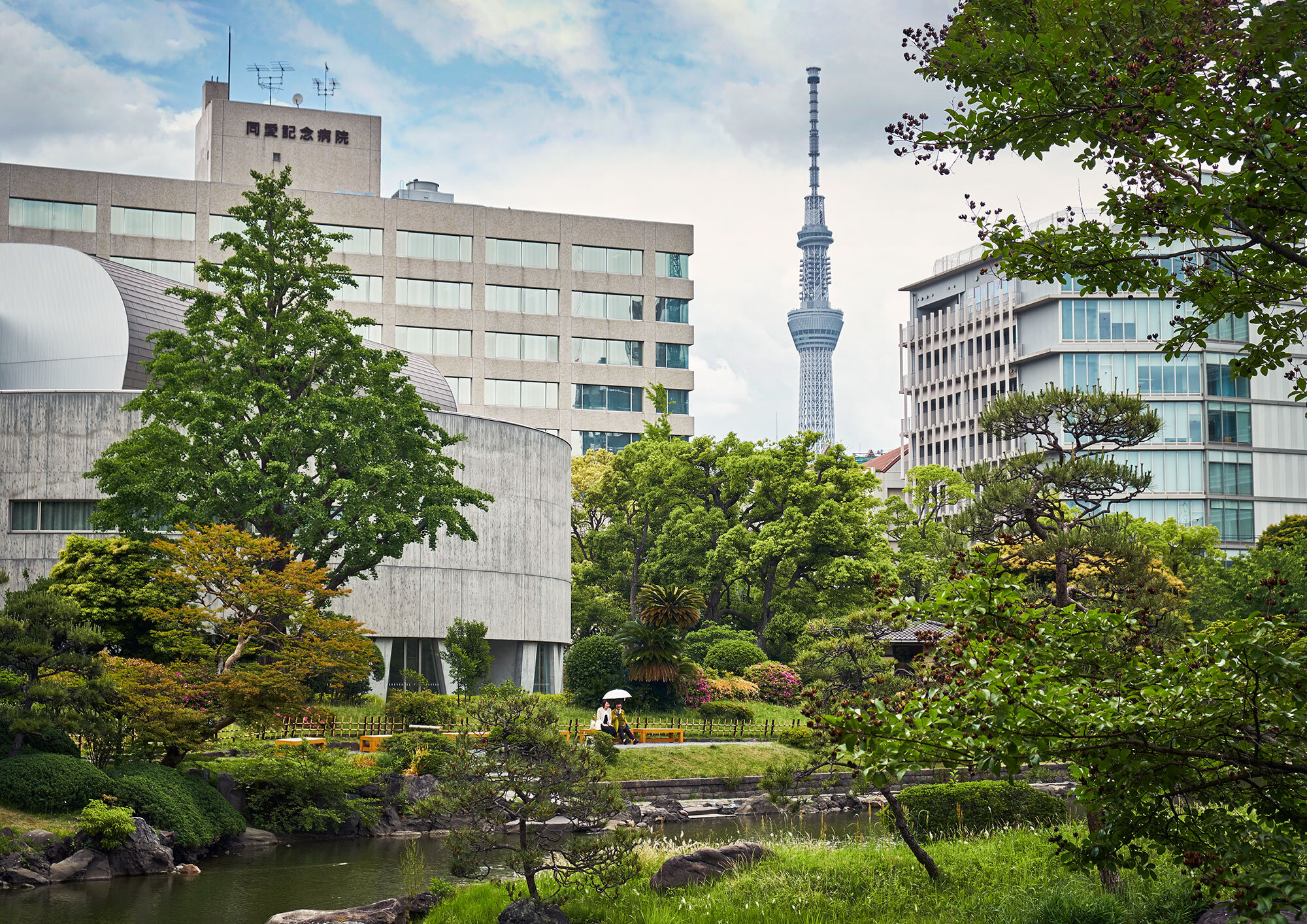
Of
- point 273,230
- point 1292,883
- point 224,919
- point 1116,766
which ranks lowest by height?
point 224,919

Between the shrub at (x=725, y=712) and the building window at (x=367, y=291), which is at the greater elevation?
the building window at (x=367, y=291)

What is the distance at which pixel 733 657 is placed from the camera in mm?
40625

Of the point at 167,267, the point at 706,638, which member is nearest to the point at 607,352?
the point at 167,267

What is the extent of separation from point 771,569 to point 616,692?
634 inches

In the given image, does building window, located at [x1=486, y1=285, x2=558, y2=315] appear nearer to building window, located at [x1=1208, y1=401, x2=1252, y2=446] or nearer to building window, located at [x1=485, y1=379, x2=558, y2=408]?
building window, located at [x1=485, y1=379, x2=558, y2=408]

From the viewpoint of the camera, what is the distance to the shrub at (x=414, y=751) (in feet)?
83.7

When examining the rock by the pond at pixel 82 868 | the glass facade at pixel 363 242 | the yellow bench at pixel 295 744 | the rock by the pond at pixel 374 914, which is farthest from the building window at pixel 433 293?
the rock by the pond at pixel 374 914

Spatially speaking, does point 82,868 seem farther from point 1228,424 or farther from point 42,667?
point 1228,424

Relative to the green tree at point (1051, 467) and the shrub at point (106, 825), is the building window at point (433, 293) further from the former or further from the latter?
the shrub at point (106, 825)

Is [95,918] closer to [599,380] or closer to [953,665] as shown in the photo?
[953,665]

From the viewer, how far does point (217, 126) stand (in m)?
77.8

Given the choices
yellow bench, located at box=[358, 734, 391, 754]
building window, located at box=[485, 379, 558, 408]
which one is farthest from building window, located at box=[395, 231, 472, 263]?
yellow bench, located at box=[358, 734, 391, 754]

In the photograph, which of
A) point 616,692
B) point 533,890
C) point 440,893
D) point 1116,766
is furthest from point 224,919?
point 616,692

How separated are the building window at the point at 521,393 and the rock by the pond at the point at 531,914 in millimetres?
57745
